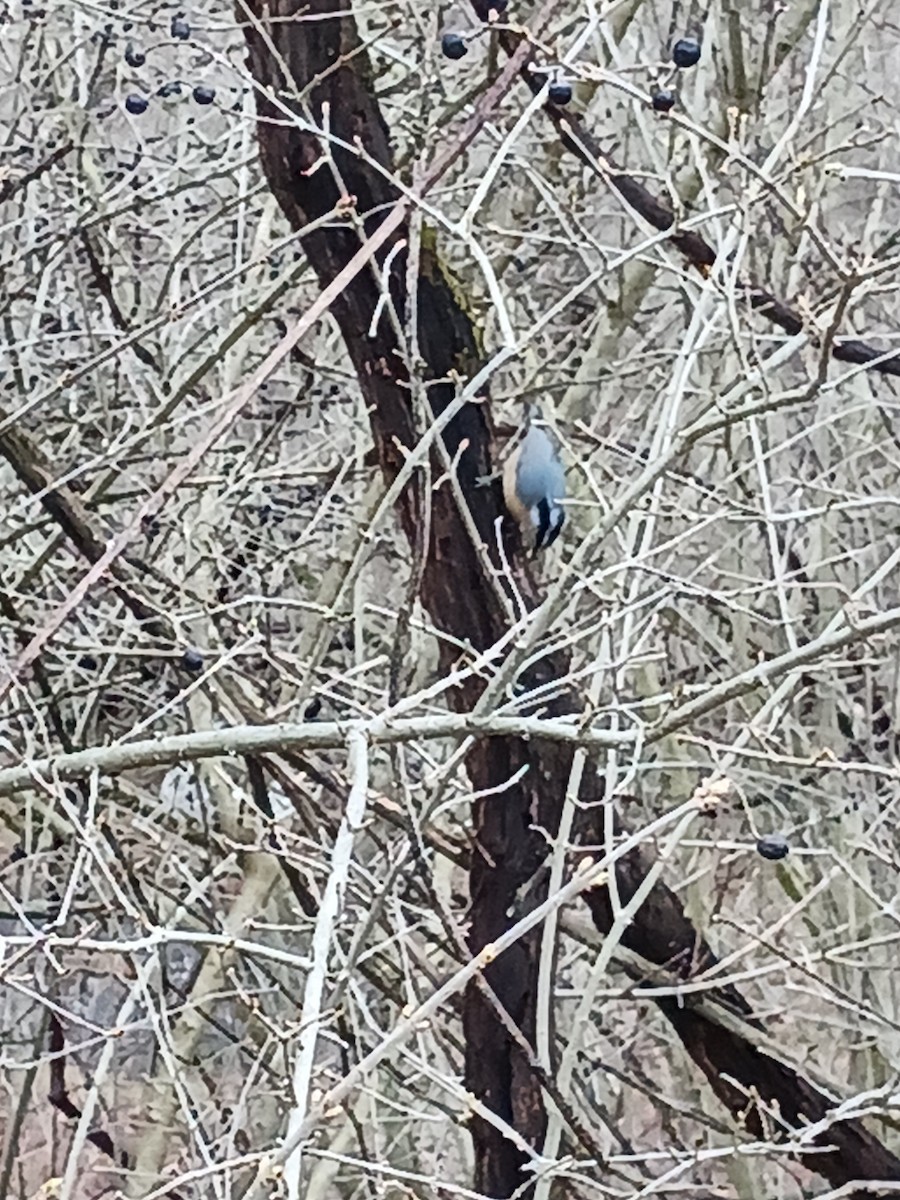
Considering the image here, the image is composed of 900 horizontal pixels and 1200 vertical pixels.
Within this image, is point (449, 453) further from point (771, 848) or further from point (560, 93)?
point (771, 848)

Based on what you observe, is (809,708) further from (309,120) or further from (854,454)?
(309,120)

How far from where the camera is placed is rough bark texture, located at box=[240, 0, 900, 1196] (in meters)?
2.60

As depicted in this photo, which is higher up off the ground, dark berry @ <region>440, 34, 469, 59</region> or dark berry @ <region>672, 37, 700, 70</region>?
dark berry @ <region>440, 34, 469, 59</region>

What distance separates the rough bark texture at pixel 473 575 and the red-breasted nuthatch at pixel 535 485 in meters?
0.05

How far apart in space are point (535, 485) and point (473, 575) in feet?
0.60

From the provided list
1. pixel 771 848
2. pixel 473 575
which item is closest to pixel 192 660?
pixel 473 575

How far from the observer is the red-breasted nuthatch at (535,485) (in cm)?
269

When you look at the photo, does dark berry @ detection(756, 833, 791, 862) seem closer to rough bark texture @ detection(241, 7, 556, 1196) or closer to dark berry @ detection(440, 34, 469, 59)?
rough bark texture @ detection(241, 7, 556, 1196)

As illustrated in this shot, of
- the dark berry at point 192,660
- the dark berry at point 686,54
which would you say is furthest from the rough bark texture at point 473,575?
the dark berry at point 192,660

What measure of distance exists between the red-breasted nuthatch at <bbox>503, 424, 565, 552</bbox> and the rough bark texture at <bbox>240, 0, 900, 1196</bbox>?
0.05 meters

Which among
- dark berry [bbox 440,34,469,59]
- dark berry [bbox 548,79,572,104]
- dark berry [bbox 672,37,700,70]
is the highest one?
dark berry [bbox 440,34,469,59]

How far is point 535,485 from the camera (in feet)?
8.84

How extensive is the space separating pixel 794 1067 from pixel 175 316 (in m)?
1.77

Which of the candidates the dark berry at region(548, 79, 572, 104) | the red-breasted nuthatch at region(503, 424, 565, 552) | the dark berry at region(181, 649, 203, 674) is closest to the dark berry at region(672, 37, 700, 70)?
the dark berry at region(548, 79, 572, 104)
